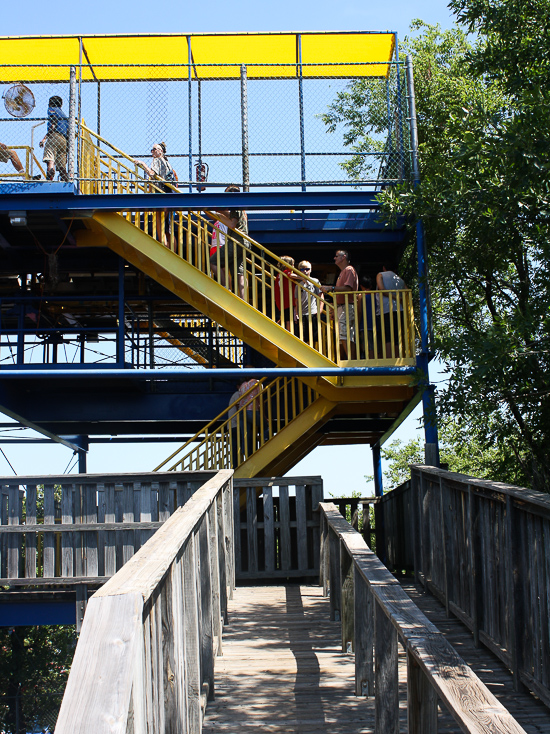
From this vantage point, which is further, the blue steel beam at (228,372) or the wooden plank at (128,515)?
the blue steel beam at (228,372)

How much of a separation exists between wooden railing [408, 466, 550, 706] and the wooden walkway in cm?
16

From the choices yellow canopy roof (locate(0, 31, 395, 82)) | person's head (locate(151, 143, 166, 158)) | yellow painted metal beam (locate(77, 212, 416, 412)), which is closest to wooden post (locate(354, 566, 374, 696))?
yellow painted metal beam (locate(77, 212, 416, 412))

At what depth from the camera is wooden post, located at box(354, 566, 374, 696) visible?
473 cm

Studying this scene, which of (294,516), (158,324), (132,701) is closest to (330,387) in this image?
(294,516)

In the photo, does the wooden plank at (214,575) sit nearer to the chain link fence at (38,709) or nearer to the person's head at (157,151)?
the person's head at (157,151)

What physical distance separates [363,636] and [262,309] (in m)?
8.08

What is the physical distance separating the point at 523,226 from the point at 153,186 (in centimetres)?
586

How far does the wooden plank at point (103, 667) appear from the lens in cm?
171

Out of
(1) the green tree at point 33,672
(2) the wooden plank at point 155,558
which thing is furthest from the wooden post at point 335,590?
(1) the green tree at point 33,672

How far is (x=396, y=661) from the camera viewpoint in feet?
12.1

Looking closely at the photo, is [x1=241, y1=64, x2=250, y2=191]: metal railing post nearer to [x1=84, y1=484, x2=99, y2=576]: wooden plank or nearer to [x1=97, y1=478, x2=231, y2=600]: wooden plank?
[x1=84, y1=484, x2=99, y2=576]: wooden plank

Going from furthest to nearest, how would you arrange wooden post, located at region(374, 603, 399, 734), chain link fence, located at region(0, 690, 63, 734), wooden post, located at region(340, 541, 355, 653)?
chain link fence, located at region(0, 690, 63, 734)
wooden post, located at region(340, 541, 355, 653)
wooden post, located at region(374, 603, 399, 734)

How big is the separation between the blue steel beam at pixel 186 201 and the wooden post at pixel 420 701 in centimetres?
957

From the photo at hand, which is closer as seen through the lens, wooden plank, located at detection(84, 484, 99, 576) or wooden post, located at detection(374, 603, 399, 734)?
wooden post, located at detection(374, 603, 399, 734)
